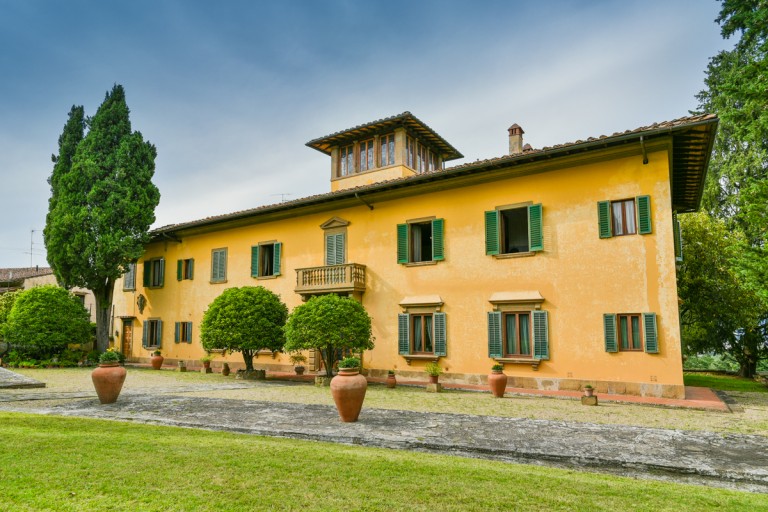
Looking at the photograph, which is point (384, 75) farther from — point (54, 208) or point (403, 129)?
point (54, 208)

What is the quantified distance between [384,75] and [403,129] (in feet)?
32.0

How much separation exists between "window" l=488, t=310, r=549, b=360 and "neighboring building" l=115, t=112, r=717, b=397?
1.7 inches

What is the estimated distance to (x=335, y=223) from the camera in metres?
20.2

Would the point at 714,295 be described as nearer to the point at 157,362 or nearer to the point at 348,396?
the point at 348,396

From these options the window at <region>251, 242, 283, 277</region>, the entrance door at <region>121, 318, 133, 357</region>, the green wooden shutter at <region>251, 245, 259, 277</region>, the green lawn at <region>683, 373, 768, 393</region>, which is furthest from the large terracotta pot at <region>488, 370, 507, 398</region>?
the entrance door at <region>121, 318, 133, 357</region>

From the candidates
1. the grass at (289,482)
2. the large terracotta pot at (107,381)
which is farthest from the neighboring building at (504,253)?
the grass at (289,482)

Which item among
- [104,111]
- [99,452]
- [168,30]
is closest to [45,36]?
[168,30]

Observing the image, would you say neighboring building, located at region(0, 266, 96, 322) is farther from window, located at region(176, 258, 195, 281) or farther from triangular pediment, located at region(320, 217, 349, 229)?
triangular pediment, located at region(320, 217, 349, 229)

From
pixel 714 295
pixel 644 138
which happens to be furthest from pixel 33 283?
pixel 714 295

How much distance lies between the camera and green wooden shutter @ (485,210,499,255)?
53.5ft

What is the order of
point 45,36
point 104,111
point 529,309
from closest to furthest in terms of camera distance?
point 45,36 → point 529,309 → point 104,111

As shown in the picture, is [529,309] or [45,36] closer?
[45,36]

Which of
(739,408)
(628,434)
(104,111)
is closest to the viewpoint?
(628,434)

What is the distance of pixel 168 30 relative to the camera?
12.2m
